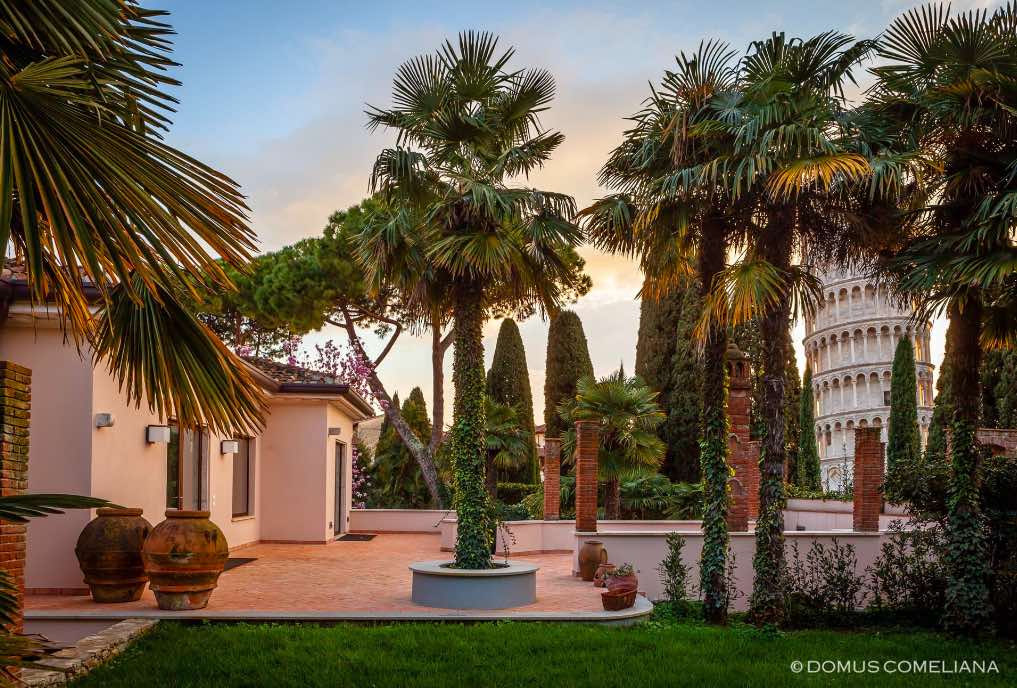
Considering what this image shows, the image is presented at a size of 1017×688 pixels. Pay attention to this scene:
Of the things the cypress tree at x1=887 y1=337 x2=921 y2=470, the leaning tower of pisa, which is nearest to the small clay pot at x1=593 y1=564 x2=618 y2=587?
the cypress tree at x1=887 y1=337 x2=921 y2=470

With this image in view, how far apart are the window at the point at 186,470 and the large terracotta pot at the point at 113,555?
9.29 feet

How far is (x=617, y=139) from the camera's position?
11.2m

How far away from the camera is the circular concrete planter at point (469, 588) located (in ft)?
33.9

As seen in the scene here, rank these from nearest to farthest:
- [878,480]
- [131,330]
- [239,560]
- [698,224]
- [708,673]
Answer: [131,330] → [708,673] → [698,224] → [878,480] → [239,560]

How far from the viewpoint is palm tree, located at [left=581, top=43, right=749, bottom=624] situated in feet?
33.1

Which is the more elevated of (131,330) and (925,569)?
(131,330)

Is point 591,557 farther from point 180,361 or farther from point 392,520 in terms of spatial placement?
point 392,520

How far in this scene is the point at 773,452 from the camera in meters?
Answer: 10.1

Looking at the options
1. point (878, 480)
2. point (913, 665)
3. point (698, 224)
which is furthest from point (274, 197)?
point (913, 665)

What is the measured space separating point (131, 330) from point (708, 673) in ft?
18.2

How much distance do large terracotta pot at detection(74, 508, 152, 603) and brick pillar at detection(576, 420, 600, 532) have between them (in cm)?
618

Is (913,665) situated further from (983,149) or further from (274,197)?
(274,197)

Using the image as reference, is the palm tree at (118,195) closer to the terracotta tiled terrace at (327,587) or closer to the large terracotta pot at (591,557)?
the terracotta tiled terrace at (327,587)

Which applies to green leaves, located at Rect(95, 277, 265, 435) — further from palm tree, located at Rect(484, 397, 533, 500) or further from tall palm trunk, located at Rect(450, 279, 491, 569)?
palm tree, located at Rect(484, 397, 533, 500)
